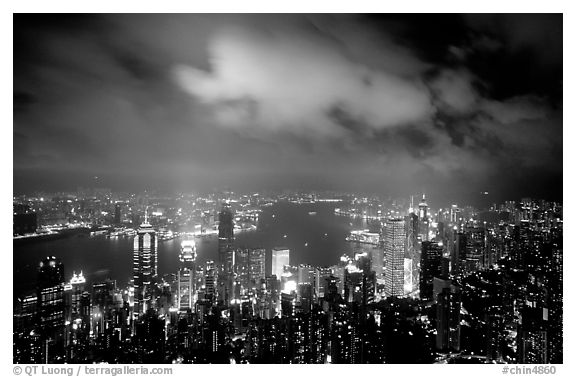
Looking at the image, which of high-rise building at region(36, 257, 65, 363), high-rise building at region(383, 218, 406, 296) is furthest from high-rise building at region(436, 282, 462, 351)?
high-rise building at region(36, 257, 65, 363)

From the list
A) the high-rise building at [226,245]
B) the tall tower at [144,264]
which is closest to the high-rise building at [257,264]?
the high-rise building at [226,245]

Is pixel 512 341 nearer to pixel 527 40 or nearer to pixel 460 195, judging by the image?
pixel 460 195

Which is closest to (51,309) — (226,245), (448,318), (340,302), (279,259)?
(226,245)

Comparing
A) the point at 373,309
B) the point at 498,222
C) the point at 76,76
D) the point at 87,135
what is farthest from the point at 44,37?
the point at 498,222

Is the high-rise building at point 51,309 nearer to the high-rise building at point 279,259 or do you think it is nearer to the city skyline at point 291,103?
the city skyline at point 291,103

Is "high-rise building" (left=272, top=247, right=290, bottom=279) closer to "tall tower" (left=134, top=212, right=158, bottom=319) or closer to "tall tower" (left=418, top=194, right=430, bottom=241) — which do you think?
"tall tower" (left=134, top=212, right=158, bottom=319)
